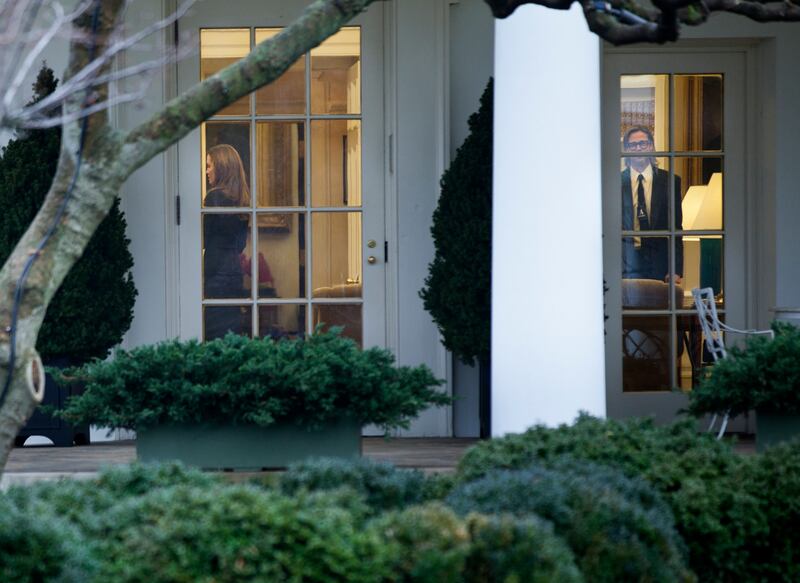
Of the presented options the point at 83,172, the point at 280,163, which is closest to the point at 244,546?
the point at 83,172

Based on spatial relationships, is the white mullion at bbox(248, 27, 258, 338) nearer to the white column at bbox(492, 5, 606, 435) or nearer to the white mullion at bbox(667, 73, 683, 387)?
the white mullion at bbox(667, 73, 683, 387)

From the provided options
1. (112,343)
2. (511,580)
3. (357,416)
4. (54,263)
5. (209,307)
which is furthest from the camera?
(209,307)

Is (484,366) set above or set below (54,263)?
below

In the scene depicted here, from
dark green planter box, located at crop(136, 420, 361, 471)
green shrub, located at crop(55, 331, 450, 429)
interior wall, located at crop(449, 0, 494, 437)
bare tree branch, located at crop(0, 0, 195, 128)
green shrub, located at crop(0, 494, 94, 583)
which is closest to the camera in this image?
green shrub, located at crop(0, 494, 94, 583)

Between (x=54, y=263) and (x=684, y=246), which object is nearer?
(x=54, y=263)

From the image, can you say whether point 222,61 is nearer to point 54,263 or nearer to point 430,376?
point 430,376

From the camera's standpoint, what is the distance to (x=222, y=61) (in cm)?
805

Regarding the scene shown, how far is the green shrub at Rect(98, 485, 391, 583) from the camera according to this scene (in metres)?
2.88

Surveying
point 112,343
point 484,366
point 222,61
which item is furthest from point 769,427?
point 222,61

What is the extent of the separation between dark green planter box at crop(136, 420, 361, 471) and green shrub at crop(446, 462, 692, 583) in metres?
1.44

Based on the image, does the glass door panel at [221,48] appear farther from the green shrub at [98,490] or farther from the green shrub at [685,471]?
the green shrub at [98,490]

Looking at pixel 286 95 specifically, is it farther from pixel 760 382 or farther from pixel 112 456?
pixel 760 382

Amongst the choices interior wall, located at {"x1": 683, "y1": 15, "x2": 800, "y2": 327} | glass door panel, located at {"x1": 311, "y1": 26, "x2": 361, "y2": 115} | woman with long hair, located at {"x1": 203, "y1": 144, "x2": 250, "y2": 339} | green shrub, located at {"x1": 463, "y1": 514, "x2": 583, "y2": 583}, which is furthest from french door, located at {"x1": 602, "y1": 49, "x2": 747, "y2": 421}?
green shrub, located at {"x1": 463, "y1": 514, "x2": 583, "y2": 583}

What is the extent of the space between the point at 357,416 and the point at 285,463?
0.35 meters
